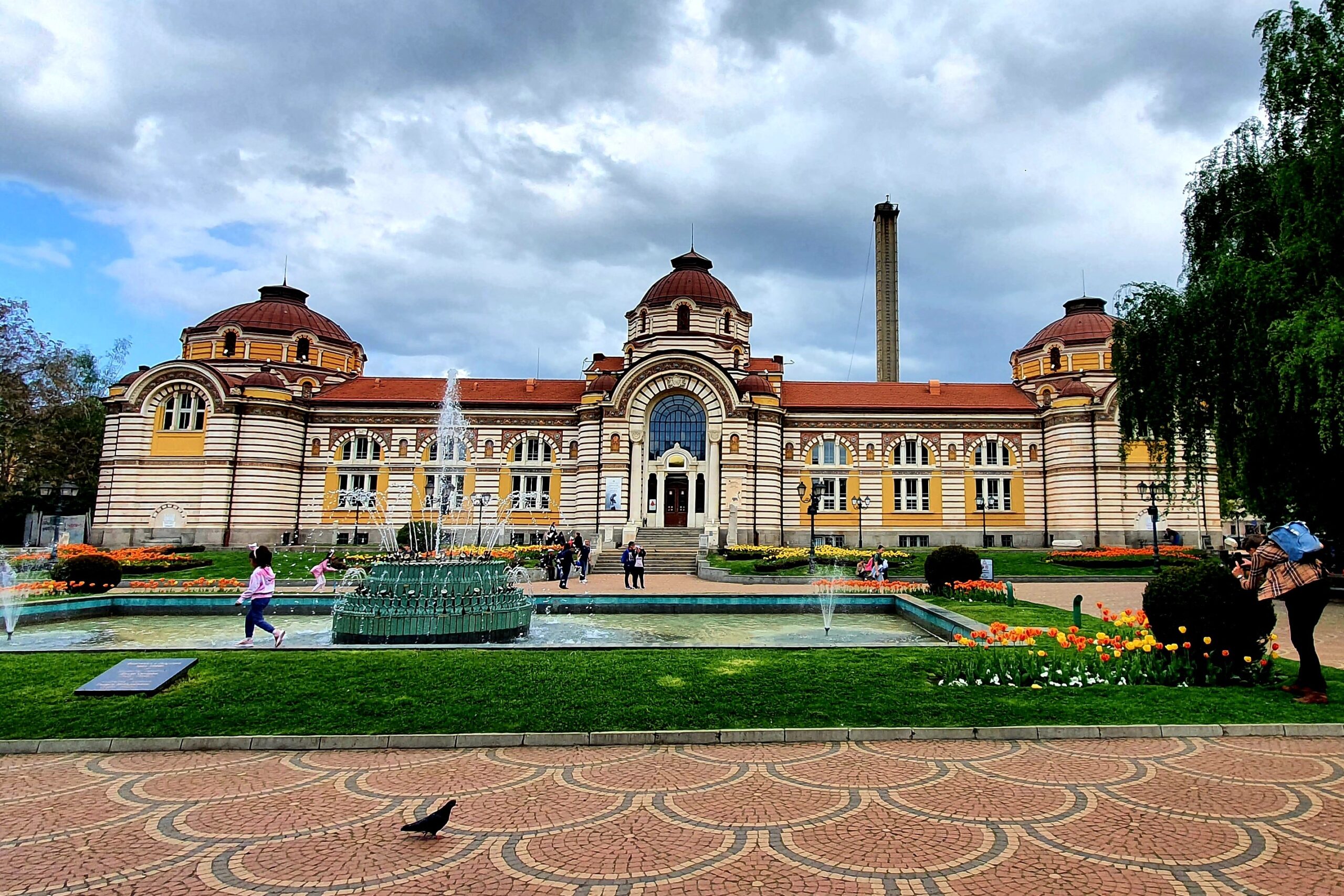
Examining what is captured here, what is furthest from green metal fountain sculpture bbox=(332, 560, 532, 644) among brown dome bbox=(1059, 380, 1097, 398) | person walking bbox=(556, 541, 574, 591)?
brown dome bbox=(1059, 380, 1097, 398)

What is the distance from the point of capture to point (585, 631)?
16828 millimetres

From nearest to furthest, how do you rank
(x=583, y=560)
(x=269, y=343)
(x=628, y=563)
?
(x=628, y=563), (x=583, y=560), (x=269, y=343)

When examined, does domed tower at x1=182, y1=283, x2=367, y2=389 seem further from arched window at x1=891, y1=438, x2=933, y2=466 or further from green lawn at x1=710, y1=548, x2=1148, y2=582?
arched window at x1=891, y1=438, x2=933, y2=466

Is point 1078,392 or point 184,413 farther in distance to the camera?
point 184,413

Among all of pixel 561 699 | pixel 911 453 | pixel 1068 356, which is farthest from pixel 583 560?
pixel 1068 356

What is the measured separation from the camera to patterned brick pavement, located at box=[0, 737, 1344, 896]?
4.95 m

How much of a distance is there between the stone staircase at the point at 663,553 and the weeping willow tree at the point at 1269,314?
64.2ft

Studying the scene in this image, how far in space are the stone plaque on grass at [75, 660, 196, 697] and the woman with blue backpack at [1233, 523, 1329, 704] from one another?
13.8m

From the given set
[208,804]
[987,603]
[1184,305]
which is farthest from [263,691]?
[1184,305]

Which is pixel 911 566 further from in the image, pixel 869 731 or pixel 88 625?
pixel 88 625

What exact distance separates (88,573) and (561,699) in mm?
21582

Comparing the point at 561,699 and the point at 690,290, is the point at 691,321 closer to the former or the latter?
the point at 690,290

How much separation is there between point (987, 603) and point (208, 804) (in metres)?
19.0

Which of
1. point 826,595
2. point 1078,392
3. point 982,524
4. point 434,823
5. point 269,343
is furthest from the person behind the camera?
point 269,343
